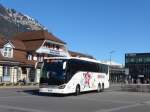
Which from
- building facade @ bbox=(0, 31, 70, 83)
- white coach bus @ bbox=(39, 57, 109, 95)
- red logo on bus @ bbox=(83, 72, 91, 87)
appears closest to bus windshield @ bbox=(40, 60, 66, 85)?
white coach bus @ bbox=(39, 57, 109, 95)

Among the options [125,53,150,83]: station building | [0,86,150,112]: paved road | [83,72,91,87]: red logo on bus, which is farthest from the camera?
[125,53,150,83]: station building

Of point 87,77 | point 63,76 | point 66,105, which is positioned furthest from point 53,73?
point 66,105

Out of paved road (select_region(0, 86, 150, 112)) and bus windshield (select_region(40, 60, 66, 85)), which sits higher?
bus windshield (select_region(40, 60, 66, 85))

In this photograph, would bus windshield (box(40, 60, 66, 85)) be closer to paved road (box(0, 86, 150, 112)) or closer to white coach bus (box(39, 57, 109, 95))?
white coach bus (box(39, 57, 109, 95))

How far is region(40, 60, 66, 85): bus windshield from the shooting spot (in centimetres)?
3034

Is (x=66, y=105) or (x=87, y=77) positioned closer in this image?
(x=66, y=105)

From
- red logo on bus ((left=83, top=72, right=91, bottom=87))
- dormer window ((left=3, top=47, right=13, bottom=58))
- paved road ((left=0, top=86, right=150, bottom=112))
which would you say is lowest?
paved road ((left=0, top=86, right=150, bottom=112))

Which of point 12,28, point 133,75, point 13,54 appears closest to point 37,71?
point 13,54

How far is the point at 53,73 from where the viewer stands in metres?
30.6

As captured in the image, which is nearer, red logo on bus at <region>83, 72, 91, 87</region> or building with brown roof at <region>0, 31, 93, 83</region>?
red logo on bus at <region>83, 72, 91, 87</region>

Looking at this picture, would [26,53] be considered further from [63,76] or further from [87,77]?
[63,76]

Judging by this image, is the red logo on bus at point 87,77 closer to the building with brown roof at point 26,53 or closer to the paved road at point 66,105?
the paved road at point 66,105

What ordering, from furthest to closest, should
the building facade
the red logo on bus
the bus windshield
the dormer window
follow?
the dormer window → the building facade → the red logo on bus → the bus windshield

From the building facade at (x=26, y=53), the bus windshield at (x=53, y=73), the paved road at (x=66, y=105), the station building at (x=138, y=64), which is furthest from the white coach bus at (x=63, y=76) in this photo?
the station building at (x=138, y=64)
